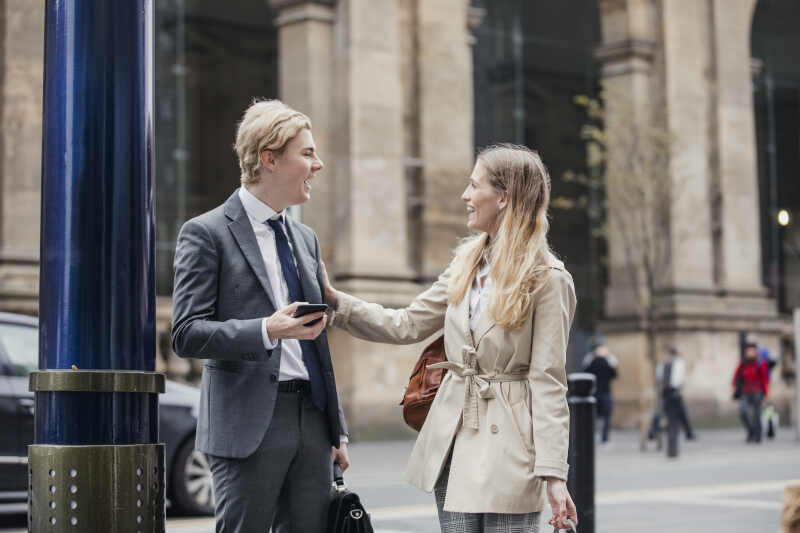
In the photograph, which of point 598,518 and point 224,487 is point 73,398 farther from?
point 598,518

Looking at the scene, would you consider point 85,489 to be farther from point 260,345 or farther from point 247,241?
point 247,241

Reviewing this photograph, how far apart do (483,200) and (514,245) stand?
19cm

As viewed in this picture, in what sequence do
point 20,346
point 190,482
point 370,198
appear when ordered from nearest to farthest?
point 20,346 < point 190,482 < point 370,198

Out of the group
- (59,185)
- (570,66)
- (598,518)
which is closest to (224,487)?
(59,185)

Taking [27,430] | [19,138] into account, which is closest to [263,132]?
[27,430]

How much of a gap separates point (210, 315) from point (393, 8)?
53.5 feet

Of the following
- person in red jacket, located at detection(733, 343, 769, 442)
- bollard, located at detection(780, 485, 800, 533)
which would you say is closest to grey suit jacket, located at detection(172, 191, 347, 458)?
bollard, located at detection(780, 485, 800, 533)

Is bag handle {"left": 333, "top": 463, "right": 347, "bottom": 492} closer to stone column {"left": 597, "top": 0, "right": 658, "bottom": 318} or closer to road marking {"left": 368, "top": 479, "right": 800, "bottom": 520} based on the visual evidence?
road marking {"left": 368, "top": 479, "right": 800, "bottom": 520}

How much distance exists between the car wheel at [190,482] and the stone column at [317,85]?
31.2 ft

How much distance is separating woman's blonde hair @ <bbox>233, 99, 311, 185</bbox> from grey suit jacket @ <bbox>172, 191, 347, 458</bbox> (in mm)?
129

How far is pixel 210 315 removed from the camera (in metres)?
3.71

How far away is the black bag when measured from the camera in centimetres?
379

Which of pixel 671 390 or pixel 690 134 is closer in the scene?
pixel 671 390

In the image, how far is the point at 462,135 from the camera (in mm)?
20375
